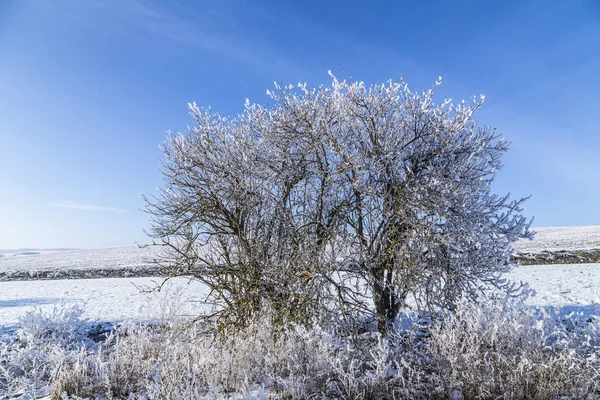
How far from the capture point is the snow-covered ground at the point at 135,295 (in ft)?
30.1

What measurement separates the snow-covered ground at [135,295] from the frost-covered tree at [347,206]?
1.89 meters

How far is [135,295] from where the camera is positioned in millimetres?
13578

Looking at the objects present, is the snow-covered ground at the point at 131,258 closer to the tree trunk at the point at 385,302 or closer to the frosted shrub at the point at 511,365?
the tree trunk at the point at 385,302

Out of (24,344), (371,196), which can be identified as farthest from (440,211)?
(24,344)

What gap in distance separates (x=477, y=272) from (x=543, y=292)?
6094mm

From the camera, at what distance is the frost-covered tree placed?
566 cm

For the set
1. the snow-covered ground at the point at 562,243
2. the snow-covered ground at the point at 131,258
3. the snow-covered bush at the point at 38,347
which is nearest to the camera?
the snow-covered bush at the point at 38,347

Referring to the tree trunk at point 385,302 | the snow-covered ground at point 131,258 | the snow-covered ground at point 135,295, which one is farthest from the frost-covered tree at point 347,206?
the snow-covered ground at point 131,258

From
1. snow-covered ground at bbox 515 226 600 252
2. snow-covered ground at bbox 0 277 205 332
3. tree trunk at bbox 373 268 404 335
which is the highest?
snow-covered ground at bbox 515 226 600 252

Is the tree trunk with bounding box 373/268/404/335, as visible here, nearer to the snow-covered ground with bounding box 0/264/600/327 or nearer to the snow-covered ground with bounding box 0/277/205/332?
the snow-covered ground with bounding box 0/264/600/327

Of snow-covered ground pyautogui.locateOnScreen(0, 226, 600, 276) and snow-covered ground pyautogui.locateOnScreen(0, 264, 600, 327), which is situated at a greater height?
snow-covered ground pyautogui.locateOnScreen(0, 226, 600, 276)

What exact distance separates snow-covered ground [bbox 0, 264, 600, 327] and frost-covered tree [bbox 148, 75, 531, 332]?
189cm

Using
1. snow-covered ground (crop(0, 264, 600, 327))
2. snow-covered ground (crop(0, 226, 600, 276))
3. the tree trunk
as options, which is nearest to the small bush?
the tree trunk

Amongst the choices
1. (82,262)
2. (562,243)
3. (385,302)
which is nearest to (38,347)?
(385,302)
